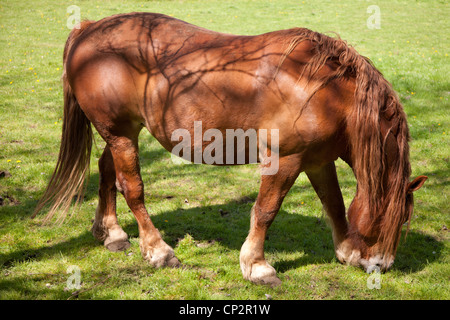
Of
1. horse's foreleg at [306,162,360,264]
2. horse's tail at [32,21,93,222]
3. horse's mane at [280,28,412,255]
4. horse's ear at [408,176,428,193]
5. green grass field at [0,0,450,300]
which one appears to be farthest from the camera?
horse's tail at [32,21,93,222]

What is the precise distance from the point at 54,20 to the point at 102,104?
15.0m

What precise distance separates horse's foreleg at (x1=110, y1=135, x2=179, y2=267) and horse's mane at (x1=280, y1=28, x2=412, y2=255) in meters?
1.78

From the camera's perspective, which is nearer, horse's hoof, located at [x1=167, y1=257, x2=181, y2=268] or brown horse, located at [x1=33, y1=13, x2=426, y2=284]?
brown horse, located at [x1=33, y1=13, x2=426, y2=284]

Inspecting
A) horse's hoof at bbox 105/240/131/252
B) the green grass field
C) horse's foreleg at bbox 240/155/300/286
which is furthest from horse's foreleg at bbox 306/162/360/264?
horse's hoof at bbox 105/240/131/252

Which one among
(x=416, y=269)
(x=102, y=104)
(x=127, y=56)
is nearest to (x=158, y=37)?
(x=127, y=56)

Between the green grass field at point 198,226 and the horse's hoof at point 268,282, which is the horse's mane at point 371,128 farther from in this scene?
the horse's hoof at point 268,282

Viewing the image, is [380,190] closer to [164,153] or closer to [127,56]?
[127,56]

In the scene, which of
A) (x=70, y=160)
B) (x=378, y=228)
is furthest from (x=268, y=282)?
(x=70, y=160)

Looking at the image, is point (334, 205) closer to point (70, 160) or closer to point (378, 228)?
point (378, 228)

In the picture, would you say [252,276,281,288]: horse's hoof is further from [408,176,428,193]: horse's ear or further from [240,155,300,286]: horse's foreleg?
[408,176,428,193]: horse's ear

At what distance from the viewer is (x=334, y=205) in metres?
4.36

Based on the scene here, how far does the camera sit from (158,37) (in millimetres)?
4141

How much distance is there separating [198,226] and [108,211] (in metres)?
1.11

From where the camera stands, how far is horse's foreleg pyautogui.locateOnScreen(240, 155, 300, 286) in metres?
3.79
